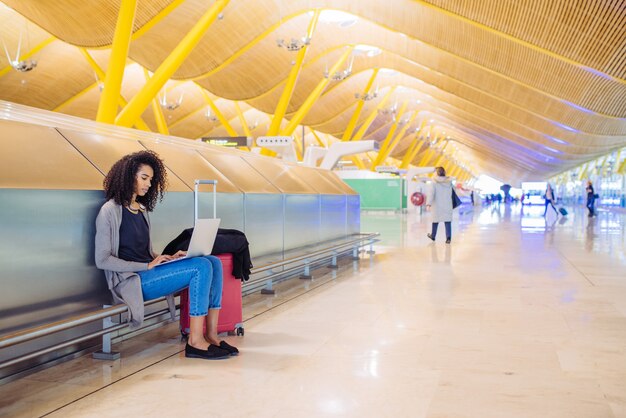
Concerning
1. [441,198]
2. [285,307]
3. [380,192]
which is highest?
[380,192]

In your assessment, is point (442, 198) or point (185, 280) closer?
point (185, 280)

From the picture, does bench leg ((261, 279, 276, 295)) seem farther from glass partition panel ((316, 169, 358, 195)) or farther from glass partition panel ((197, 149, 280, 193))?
glass partition panel ((316, 169, 358, 195))

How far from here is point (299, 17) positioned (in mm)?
32000

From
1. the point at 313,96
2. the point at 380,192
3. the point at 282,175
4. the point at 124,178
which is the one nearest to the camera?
the point at 124,178

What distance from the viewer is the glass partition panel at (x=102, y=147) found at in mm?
4617

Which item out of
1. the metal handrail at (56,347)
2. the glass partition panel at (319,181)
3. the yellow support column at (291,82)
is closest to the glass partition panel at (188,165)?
the metal handrail at (56,347)

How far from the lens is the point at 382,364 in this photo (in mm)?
A: 4031

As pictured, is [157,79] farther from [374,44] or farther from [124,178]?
[374,44]

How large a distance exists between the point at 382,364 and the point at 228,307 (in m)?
1.40

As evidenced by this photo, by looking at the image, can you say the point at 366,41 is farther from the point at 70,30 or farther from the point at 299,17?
the point at 70,30

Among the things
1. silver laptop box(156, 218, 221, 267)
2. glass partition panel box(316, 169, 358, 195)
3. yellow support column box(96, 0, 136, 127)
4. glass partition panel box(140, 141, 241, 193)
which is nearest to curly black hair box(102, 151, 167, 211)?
silver laptop box(156, 218, 221, 267)

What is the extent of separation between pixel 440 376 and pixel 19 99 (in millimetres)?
41165

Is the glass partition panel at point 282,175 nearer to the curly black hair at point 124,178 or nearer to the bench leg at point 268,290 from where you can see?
the bench leg at point 268,290

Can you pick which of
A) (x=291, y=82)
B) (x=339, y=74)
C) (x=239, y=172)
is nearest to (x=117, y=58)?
(x=239, y=172)
